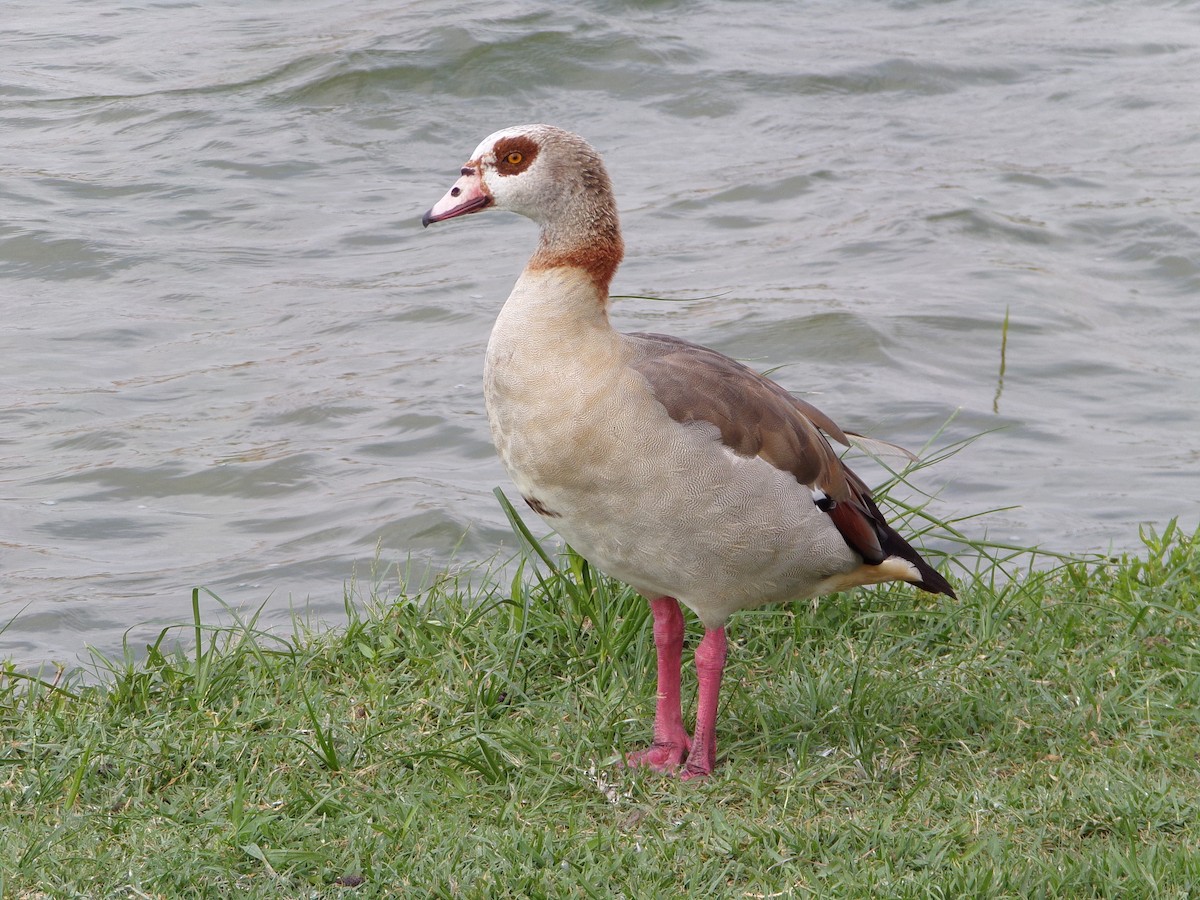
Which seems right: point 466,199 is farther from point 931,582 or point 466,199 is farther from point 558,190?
point 931,582

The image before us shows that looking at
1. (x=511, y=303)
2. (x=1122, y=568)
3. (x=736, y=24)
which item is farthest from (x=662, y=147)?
(x=511, y=303)

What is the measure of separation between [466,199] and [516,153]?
0.20 meters

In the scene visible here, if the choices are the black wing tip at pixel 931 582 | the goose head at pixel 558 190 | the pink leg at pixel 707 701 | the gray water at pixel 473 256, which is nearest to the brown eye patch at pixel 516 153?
the goose head at pixel 558 190

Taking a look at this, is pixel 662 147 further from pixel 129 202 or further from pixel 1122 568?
pixel 1122 568

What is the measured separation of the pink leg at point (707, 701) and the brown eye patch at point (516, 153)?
1.40 metres

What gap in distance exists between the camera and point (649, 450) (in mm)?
3920

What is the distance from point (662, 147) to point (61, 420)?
17.1 feet

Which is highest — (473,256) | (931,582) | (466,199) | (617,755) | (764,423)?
(466,199)

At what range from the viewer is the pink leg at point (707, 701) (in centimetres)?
421

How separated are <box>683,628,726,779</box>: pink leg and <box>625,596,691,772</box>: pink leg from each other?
0.05 meters

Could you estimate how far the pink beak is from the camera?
423cm

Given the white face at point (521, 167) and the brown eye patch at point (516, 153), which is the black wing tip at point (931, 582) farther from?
the brown eye patch at point (516, 153)

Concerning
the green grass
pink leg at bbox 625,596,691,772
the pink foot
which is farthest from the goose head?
the pink foot

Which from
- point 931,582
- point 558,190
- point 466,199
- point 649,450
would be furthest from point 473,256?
point 649,450
